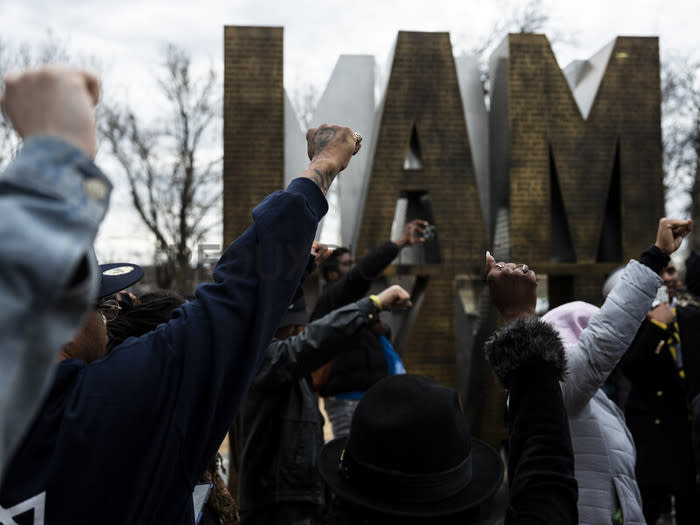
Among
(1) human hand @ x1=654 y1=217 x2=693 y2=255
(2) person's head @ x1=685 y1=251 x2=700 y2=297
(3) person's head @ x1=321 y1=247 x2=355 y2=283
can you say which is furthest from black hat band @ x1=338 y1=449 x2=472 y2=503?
(3) person's head @ x1=321 y1=247 x2=355 y2=283

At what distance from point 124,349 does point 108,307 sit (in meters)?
0.50

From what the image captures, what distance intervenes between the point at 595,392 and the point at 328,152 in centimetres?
142

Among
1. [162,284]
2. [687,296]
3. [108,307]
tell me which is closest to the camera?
[108,307]

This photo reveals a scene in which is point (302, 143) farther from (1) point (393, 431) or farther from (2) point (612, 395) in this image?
(1) point (393, 431)

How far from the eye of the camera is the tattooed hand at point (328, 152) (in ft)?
3.74

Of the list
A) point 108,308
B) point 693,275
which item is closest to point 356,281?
point 693,275

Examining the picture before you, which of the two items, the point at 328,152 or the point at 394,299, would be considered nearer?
the point at 328,152

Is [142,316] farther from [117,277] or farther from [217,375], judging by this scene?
[217,375]

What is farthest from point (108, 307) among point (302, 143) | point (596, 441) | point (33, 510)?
point (302, 143)

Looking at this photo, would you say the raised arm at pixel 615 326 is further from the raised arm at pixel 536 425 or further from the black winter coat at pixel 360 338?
the black winter coat at pixel 360 338

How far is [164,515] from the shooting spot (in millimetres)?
1045

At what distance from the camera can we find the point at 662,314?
3268 mm

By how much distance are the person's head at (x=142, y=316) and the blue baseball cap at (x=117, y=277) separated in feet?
1.19

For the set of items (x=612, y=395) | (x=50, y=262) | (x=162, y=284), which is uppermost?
(x=50, y=262)
